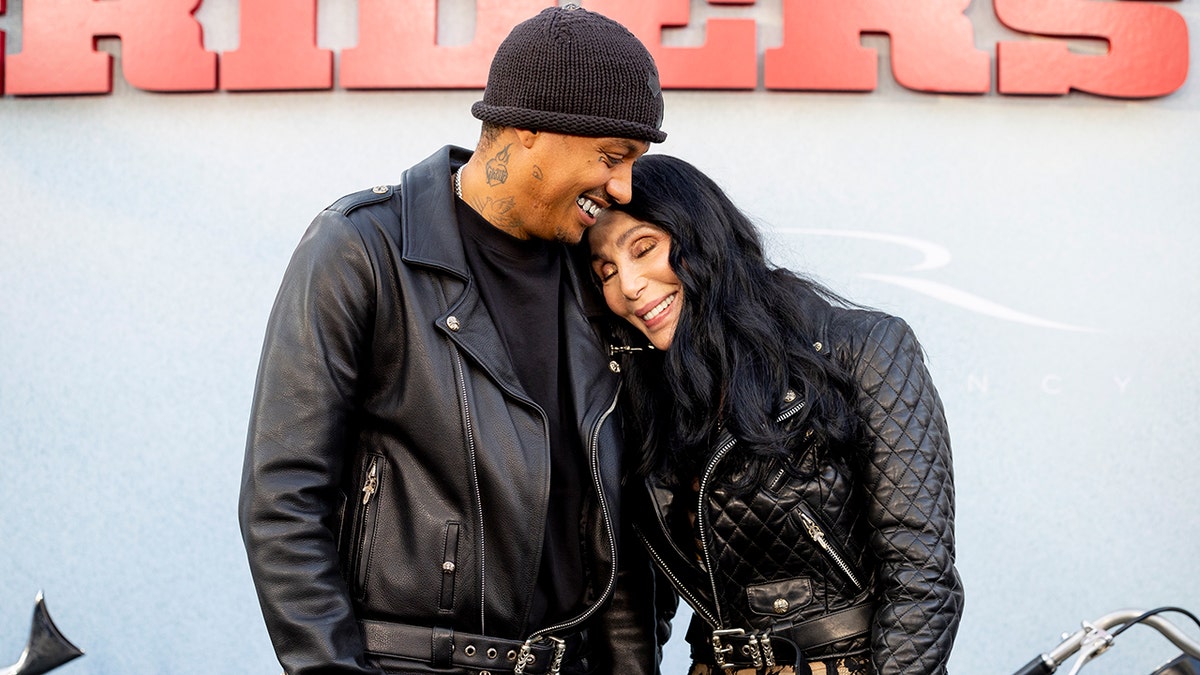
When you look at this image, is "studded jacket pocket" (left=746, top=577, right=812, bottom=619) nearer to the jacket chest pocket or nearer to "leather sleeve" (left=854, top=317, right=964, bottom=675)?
"leather sleeve" (left=854, top=317, right=964, bottom=675)

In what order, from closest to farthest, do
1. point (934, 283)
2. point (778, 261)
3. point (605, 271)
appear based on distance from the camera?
point (605, 271) < point (778, 261) < point (934, 283)

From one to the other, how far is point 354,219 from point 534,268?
1.27 ft

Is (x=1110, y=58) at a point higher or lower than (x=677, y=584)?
higher

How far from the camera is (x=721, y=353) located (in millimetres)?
2512

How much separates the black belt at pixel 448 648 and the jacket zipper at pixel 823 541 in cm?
60

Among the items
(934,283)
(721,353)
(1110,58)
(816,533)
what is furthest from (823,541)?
(1110,58)

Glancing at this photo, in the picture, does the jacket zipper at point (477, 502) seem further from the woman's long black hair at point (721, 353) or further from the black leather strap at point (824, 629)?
the black leather strap at point (824, 629)

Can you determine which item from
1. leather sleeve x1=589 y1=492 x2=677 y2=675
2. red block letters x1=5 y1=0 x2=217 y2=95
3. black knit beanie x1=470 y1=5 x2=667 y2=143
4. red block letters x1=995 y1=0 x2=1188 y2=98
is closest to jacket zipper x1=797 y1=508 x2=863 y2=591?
leather sleeve x1=589 y1=492 x2=677 y2=675

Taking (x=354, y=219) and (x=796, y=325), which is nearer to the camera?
(x=354, y=219)

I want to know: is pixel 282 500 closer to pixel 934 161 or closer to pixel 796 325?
pixel 796 325

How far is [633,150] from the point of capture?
230 centimetres

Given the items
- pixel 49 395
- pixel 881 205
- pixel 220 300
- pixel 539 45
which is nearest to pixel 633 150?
pixel 539 45

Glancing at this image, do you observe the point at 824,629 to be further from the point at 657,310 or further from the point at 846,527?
the point at 657,310

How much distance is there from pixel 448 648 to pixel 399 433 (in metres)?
0.39
